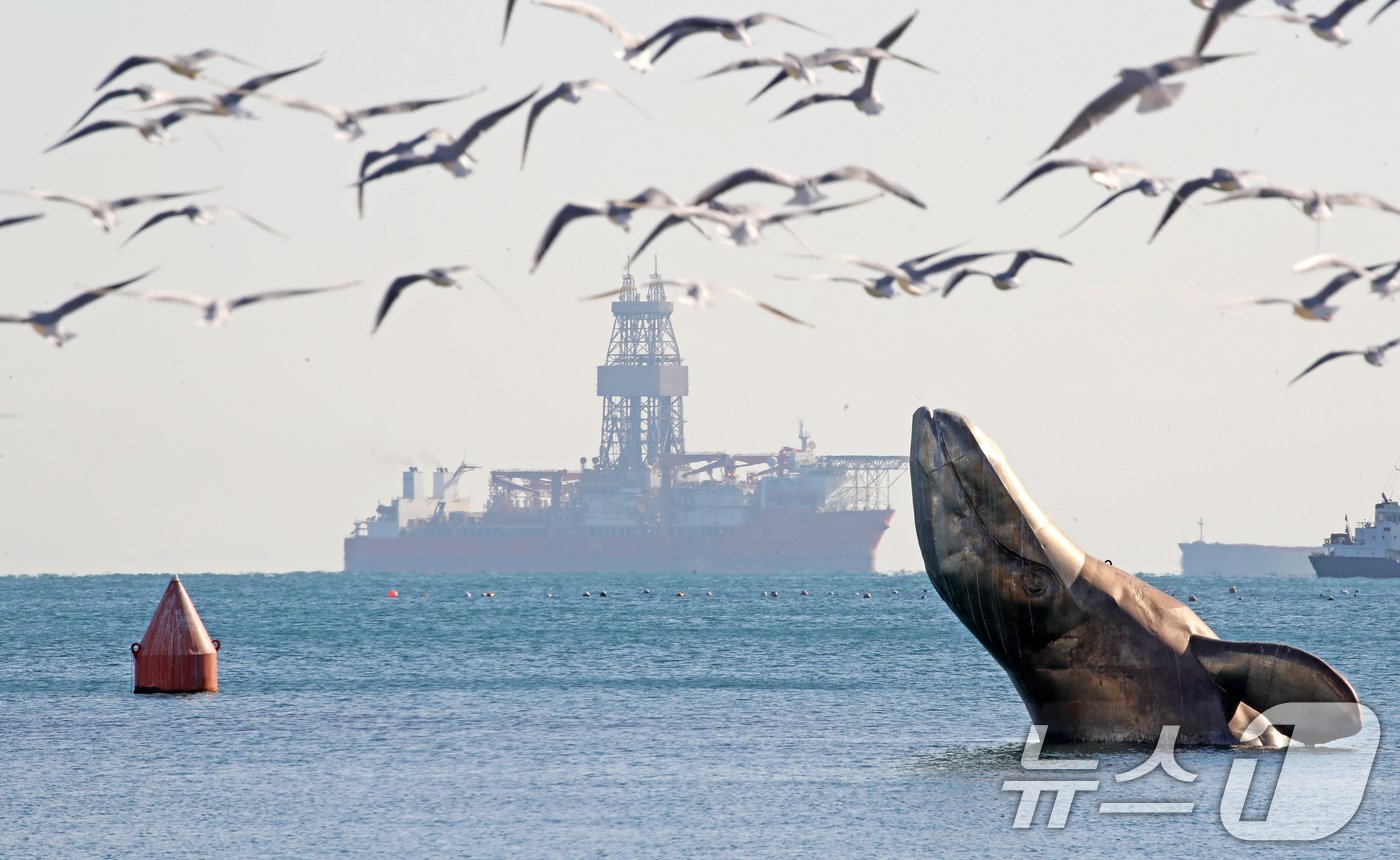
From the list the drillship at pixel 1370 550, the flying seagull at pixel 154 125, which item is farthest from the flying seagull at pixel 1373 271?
the drillship at pixel 1370 550

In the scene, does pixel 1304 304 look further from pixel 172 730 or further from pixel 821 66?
pixel 172 730

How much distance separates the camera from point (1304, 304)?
80.4 feet

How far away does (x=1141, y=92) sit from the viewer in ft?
71.2

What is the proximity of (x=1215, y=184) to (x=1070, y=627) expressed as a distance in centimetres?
771

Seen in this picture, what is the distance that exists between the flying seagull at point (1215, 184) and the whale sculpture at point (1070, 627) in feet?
19.4

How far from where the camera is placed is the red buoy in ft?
149

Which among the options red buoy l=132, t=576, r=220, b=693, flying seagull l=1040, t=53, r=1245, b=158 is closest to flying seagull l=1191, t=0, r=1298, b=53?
flying seagull l=1040, t=53, r=1245, b=158

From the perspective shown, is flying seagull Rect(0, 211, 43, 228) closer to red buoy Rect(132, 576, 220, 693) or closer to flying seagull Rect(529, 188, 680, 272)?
flying seagull Rect(529, 188, 680, 272)

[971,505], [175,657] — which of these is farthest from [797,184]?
[175,657]

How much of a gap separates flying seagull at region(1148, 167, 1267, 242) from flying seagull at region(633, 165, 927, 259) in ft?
10.1

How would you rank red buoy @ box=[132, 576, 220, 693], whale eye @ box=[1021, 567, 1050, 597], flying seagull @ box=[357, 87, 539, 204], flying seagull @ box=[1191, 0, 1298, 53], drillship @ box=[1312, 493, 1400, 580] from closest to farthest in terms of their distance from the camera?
flying seagull @ box=[1191, 0, 1298, 53] → flying seagull @ box=[357, 87, 539, 204] → whale eye @ box=[1021, 567, 1050, 597] → red buoy @ box=[132, 576, 220, 693] → drillship @ box=[1312, 493, 1400, 580]

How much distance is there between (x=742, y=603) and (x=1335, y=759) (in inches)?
4093

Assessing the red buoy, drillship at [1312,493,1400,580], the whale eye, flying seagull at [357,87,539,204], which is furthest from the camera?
drillship at [1312,493,1400,580]

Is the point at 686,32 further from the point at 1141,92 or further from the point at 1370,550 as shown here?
the point at 1370,550
